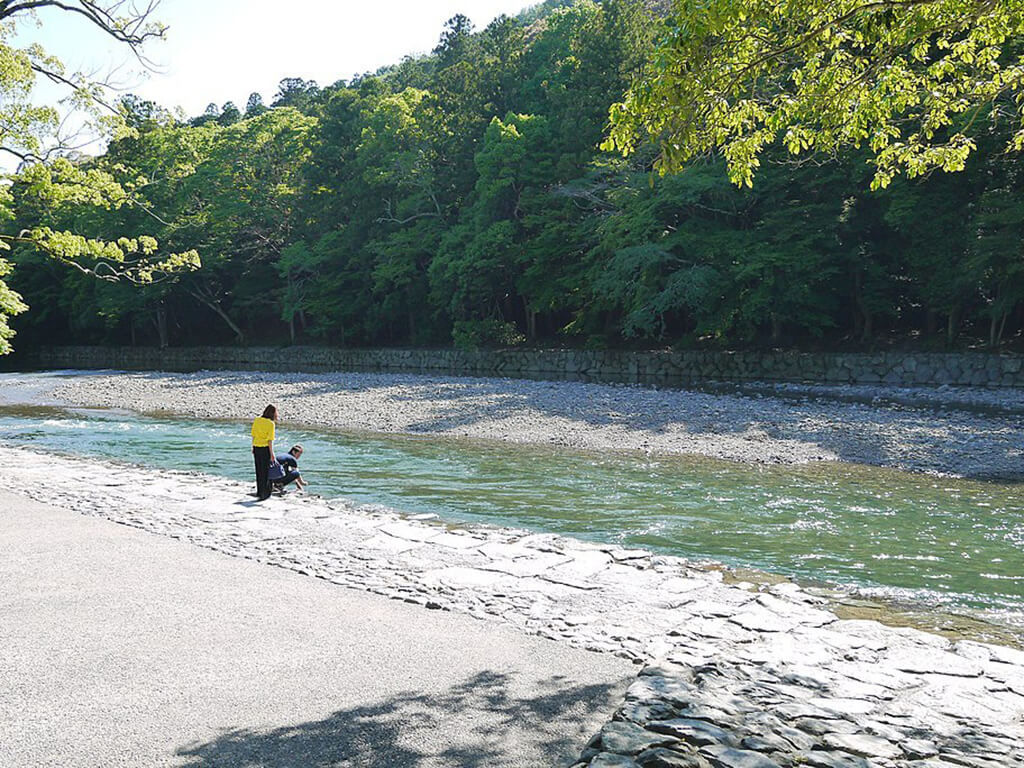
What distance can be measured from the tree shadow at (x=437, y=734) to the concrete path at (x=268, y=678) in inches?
0.4

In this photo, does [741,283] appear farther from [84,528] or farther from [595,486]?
Result: [84,528]

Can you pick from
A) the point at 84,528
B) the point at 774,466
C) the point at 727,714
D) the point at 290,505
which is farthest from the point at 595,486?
the point at 727,714

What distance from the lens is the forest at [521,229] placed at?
89.2 ft

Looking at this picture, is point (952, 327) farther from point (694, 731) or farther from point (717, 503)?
point (694, 731)

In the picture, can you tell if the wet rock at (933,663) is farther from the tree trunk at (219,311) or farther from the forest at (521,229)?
the tree trunk at (219,311)

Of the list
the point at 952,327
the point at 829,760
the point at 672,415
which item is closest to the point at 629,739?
the point at 829,760

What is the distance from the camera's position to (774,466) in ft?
48.9

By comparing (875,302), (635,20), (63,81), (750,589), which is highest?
(635,20)

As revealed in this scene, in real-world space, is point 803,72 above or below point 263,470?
above

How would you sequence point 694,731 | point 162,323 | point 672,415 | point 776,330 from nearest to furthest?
point 694,731 < point 672,415 < point 776,330 < point 162,323

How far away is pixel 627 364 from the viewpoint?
3403 cm

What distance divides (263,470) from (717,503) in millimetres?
6537

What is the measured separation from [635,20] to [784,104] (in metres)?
32.7

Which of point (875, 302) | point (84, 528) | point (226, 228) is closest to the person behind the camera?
point (84, 528)
